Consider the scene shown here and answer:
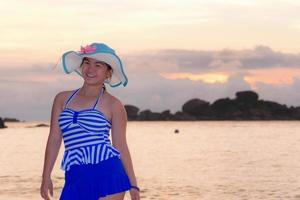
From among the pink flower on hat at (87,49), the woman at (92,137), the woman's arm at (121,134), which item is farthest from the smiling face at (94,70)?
the woman's arm at (121,134)

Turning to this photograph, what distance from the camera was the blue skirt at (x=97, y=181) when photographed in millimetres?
5672

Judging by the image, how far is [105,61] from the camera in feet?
18.9

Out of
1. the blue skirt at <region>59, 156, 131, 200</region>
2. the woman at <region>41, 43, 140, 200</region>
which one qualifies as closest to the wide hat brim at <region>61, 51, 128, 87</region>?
the woman at <region>41, 43, 140, 200</region>

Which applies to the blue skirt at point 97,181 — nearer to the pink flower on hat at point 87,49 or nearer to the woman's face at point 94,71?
the woman's face at point 94,71

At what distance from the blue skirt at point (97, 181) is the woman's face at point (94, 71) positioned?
667 millimetres

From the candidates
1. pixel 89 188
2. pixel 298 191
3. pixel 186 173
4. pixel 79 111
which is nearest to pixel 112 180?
pixel 89 188

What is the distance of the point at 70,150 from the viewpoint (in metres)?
5.70

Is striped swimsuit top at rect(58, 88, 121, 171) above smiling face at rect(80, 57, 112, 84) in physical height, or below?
below

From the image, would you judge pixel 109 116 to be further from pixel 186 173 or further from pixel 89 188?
pixel 186 173

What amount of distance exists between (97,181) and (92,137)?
372 millimetres

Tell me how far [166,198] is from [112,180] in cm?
2445

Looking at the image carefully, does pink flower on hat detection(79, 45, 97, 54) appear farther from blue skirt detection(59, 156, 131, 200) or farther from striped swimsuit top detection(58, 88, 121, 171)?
blue skirt detection(59, 156, 131, 200)

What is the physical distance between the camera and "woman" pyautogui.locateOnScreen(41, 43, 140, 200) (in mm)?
5633

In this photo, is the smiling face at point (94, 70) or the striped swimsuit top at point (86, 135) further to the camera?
the smiling face at point (94, 70)
